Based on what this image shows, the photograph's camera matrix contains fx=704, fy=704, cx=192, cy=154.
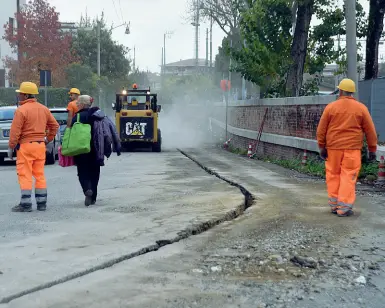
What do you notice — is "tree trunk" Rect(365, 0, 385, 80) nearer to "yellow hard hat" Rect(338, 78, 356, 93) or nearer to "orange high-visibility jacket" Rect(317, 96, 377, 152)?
"yellow hard hat" Rect(338, 78, 356, 93)

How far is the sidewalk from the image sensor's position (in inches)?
203

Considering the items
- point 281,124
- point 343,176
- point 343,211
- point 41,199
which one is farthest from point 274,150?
point 41,199

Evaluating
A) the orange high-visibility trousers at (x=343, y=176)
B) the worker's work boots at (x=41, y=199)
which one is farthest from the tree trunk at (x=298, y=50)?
the worker's work boots at (x=41, y=199)

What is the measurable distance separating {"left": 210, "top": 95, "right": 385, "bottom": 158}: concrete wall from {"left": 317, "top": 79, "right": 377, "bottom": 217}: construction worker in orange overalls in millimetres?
4676

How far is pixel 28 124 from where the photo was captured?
960cm

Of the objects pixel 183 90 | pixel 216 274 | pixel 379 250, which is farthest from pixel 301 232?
pixel 183 90

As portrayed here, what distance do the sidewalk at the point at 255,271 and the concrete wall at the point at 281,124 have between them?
249 inches

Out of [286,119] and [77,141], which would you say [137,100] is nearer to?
[286,119]

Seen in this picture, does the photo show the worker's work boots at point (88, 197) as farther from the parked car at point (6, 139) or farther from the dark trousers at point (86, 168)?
the parked car at point (6, 139)

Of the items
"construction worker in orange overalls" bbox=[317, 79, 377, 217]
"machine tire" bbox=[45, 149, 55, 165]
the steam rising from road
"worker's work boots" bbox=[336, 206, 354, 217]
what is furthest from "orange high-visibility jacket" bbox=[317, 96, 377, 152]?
the steam rising from road

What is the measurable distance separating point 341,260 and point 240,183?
6.44m

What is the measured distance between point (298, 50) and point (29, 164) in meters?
14.9

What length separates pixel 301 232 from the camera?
7789 mm

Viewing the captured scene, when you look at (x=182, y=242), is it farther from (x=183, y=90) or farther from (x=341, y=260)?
(x=183, y=90)
